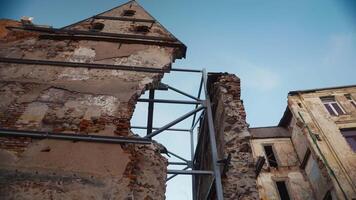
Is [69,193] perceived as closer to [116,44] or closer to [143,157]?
→ [143,157]

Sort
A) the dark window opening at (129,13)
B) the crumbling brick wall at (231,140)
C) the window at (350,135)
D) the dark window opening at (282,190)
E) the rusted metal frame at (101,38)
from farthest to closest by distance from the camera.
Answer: the dark window opening at (282,190) → the window at (350,135) → the dark window opening at (129,13) → the rusted metal frame at (101,38) → the crumbling brick wall at (231,140)

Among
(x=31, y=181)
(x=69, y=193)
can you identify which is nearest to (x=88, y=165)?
(x=69, y=193)

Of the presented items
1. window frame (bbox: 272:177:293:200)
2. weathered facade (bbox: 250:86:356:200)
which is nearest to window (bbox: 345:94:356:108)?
weathered facade (bbox: 250:86:356:200)

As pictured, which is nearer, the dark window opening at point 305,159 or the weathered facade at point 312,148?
the weathered facade at point 312,148

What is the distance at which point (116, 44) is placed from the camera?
268 inches

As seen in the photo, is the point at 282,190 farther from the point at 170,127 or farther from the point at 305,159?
the point at 170,127

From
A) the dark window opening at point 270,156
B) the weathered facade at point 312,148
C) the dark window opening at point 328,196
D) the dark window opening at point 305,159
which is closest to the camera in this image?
the dark window opening at point 328,196

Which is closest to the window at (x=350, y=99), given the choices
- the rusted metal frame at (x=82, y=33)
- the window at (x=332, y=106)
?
the window at (x=332, y=106)

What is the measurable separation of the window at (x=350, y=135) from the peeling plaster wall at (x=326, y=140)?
221mm

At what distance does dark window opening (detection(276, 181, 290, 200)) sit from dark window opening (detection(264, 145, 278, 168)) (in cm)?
121

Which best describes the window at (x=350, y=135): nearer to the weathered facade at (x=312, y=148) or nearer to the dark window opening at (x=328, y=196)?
the weathered facade at (x=312, y=148)

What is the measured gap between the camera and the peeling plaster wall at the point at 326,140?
40.3ft

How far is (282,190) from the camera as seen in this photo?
15.5 m

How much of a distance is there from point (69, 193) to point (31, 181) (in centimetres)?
59
